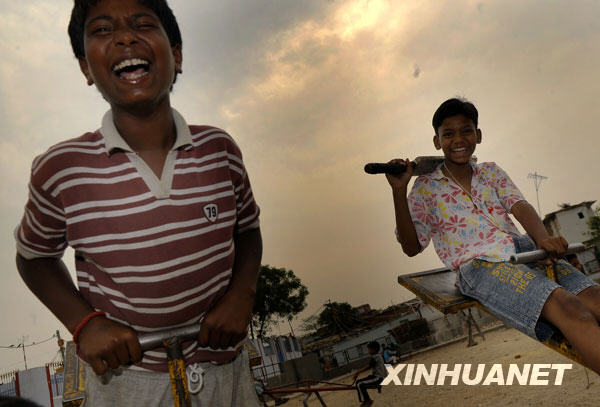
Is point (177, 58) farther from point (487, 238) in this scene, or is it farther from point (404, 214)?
point (487, 238)

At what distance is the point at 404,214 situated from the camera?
3.30 meters

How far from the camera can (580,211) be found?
48.2 m

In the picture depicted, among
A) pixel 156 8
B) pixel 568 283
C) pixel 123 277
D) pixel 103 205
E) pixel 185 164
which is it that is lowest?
pixel 568 283

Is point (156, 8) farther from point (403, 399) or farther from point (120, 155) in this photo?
point (403, 399)

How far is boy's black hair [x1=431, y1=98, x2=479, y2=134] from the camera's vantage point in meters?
3.43

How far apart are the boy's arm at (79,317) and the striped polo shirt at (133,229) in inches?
2.4

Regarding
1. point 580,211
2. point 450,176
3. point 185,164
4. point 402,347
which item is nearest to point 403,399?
point 450,176

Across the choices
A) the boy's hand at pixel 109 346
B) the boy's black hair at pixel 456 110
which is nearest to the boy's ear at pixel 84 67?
the boy's hand at pixel 109 346

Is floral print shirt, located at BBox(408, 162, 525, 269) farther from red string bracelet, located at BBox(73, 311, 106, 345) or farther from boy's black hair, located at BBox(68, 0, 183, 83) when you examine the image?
red string bracelet, located at BBox(73, 311, 106, 345)

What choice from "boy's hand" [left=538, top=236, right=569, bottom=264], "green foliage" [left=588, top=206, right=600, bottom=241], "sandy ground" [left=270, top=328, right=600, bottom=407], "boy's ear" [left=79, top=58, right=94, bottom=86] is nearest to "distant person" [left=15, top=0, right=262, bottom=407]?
"boy's ear" [left=79, top=58, right=94, bottom=86]

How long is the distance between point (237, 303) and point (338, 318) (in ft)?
152

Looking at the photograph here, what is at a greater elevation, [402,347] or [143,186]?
[143,186]

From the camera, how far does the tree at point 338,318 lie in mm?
45219

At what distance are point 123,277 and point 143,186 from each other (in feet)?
1.06
